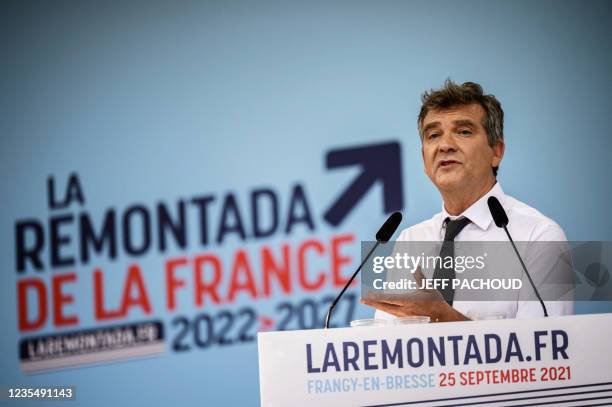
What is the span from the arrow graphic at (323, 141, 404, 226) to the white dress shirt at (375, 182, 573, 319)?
0.76 metres

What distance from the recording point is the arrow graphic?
3.67 metres

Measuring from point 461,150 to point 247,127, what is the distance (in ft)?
4.90

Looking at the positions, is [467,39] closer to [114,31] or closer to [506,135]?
[506,135]

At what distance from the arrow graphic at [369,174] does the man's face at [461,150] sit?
953mm

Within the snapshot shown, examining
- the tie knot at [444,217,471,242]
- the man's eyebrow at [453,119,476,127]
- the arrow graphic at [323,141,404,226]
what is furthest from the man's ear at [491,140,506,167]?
the arrow graphic at [323,141,404,226]

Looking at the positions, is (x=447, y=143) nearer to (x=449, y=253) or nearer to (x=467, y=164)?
(x=467, y=164)

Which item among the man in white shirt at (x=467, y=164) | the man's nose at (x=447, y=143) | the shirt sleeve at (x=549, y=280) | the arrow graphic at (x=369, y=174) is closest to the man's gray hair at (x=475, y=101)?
the man in white shirt at (x=467, y=164)

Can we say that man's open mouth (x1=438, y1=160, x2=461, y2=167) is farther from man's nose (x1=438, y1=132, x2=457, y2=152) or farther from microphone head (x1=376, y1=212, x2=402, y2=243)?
microphone head (x1=376, y1=212, x2=402, y2=243)

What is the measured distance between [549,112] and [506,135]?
9.2 inches

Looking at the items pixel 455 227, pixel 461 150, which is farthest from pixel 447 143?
pixel 455 227

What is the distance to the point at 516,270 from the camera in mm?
2262

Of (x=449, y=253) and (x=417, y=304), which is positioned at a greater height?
(x=449, y=253)

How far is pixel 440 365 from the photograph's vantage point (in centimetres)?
178

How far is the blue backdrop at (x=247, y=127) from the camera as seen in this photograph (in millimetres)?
3549
